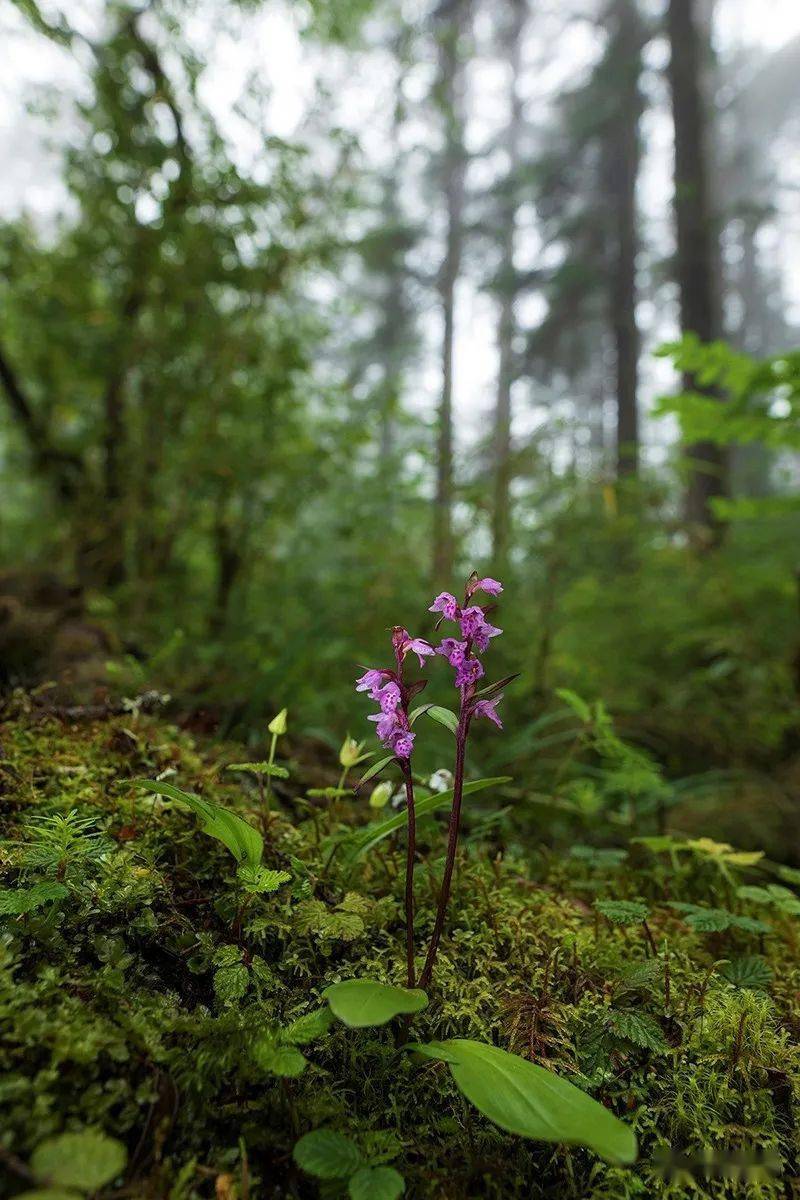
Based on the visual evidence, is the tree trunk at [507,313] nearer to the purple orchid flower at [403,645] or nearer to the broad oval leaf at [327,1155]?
the purple orchid flower at [403,645]

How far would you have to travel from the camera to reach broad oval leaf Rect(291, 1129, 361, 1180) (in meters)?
0.85

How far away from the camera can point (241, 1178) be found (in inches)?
34.0

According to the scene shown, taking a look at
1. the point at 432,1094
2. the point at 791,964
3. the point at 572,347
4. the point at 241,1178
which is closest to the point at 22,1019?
the point at 241,1178

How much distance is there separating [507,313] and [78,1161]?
61.6ft

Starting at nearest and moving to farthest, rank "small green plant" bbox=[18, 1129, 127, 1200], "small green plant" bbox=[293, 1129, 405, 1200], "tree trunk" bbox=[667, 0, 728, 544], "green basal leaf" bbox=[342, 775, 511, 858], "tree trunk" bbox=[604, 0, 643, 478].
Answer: "small green plant" bbox=[18, 1129, 127, 1200] → "small green plant" bbox=[293, 1129, 405, 1200] → "green basal leaf" bbox=[342, 775, 511, 858] → "tree trunk" bbox=[667, 0, 728, 544] → "tree trunk" bbox=[604, 0, 643, 478]

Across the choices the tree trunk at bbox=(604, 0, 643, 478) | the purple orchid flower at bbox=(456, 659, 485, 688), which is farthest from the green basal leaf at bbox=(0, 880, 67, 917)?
the tree trunk at bbox=(604, 0, 643, 478)

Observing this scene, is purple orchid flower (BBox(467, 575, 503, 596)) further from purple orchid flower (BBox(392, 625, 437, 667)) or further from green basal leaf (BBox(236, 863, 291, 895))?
green basal leaf (BBox(236, 863, 291, 895))

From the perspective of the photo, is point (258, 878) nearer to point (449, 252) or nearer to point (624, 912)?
point (624, 912)

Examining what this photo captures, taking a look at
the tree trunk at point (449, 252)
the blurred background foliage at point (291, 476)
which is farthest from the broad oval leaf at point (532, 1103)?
the tree trunk at point (449, 252)

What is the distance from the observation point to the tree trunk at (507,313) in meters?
3.90

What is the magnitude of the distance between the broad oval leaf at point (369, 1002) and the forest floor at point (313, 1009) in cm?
11

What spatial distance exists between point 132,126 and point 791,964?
5.02 meters

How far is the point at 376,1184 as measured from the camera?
84cm

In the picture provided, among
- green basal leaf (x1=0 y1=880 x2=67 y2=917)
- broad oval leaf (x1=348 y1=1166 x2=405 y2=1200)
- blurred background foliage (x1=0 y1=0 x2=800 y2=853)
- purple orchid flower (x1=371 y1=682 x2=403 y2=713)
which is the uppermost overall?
blurred background foliage (x1=0 y1=0 x2=800 y2=853)
